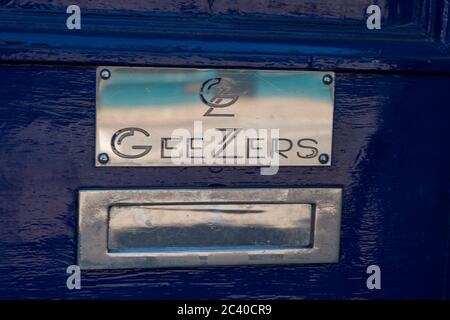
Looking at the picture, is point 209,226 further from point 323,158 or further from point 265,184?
point 323,158

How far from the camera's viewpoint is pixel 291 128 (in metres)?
1.31

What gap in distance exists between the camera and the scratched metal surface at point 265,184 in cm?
126

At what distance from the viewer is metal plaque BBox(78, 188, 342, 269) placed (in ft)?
4.21

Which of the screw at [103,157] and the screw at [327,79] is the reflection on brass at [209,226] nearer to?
the screw at [103,157]

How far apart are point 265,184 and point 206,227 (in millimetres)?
135

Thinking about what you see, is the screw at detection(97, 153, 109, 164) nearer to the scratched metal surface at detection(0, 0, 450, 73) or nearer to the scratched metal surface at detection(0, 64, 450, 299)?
the scratched metal surface at detection(0, 64, 450, 299)

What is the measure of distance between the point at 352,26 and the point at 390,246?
427 mm

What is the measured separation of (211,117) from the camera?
1.28 metres

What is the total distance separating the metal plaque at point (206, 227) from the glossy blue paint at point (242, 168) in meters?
0.02

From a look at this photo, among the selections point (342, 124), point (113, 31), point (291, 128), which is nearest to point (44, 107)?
point (113, 31)

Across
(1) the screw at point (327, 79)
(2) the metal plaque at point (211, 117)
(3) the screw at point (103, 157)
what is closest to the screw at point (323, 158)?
(2) the metal plaque at point (211, 117)

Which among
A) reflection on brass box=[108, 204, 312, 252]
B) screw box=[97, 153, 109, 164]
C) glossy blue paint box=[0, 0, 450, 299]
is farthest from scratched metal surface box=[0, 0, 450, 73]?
reflection on brass box=[108, 204, 312, 252]

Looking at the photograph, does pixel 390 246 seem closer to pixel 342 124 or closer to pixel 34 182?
pixel 342 124

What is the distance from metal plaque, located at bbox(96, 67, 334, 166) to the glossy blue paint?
0.06 ft
